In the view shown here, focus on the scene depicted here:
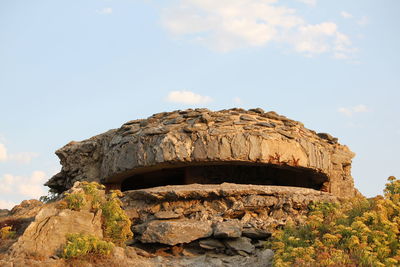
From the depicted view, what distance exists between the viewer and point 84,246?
7.31 meters

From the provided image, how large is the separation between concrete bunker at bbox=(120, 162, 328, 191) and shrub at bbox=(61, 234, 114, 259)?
3556 millimetres

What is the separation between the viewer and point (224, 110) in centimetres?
1112

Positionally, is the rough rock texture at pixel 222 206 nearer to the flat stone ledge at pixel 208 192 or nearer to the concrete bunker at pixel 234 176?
the flat stone ledge at pixel 208 192

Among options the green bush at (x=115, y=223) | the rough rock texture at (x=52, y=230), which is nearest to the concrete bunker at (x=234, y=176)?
the green bush at (x=115, y=223)

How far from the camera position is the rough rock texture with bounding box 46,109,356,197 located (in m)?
10.1

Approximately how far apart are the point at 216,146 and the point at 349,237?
3367 millimetres

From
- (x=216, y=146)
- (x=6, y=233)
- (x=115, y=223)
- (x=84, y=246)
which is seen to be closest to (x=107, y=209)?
(x=115, y=223)

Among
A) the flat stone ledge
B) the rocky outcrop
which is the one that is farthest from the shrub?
the flat stone ledge

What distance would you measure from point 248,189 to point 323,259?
286 cm

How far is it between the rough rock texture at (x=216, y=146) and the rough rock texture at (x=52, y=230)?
2.35 metres

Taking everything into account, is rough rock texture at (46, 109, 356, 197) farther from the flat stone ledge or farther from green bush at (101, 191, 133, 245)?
green bush at (101, 191, 133, 245)

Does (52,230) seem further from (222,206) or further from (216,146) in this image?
(216,146)

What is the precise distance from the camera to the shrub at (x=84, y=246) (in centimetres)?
723

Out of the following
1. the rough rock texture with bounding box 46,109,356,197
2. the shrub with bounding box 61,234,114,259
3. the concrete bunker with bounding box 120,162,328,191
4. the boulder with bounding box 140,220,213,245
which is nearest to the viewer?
the shrub with bounding box 61,234,114,259
